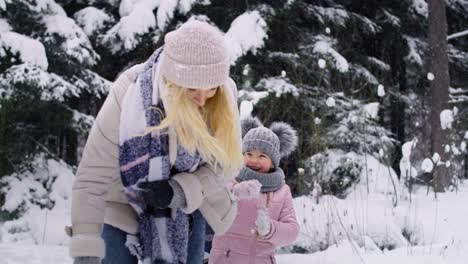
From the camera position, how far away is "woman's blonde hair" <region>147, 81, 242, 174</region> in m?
1.81

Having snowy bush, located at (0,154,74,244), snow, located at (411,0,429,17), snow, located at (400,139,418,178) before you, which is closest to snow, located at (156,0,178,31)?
snowy bush, located at (0,154,74,244)

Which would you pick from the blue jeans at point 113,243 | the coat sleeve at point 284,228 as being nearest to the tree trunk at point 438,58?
the coat sleeve at point 284,228

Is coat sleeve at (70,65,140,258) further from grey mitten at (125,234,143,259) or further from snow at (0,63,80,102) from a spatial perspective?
snow at (0,63,80,102)

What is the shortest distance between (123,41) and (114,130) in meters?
5.70

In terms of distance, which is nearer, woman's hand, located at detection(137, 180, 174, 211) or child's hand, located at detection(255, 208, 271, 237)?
woman's hand, located at detection(137, 180, 174, 211)

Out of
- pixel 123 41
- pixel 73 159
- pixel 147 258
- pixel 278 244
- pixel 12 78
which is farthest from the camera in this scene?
pixel 73 159

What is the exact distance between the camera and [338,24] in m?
10.0

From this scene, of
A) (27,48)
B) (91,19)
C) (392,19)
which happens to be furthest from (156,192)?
(392,19)

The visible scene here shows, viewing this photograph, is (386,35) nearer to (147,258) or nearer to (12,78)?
(12,78)

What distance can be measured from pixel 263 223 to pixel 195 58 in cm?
103

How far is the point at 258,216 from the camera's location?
A: 2.64m

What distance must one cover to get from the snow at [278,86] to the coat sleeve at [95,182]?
6102 millimetres

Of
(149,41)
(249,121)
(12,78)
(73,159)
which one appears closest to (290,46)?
(149,41)

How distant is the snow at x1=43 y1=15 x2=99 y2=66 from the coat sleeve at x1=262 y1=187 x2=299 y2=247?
4449 millimetres
